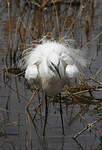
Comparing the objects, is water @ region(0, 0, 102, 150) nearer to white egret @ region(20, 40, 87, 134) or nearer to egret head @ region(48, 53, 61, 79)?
white egret @ region(20, 40, 87, 134)

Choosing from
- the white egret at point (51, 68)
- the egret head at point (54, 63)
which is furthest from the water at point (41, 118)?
the egret head at point (54, 63)

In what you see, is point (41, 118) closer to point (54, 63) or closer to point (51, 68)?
point (51, 68)

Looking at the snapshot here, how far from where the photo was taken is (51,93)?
575cm

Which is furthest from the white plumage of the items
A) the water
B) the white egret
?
the water

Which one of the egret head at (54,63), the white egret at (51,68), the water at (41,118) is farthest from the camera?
the white egret at (51,68)

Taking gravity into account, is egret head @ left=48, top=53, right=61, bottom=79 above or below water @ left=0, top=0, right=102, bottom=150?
above

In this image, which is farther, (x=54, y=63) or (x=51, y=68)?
(x=51, y=68)

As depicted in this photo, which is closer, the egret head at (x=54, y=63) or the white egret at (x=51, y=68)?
the egret head at (x=54, y=63)

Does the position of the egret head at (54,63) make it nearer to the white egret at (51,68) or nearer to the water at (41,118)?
the white egret at (51,68)

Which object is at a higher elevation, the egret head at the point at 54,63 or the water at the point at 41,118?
the egret head at the point at 54,63

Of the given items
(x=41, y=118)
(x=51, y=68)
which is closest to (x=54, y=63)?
(x=51, y=68)

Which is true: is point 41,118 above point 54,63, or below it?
below

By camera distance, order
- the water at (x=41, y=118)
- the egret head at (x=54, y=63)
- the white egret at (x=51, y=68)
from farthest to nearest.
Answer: the white egret at (x=51, y=68) < the egret head at (x=54, y=63) < the water at (x=41, y=118)

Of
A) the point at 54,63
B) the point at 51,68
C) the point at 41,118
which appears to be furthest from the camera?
the point at 41,118
